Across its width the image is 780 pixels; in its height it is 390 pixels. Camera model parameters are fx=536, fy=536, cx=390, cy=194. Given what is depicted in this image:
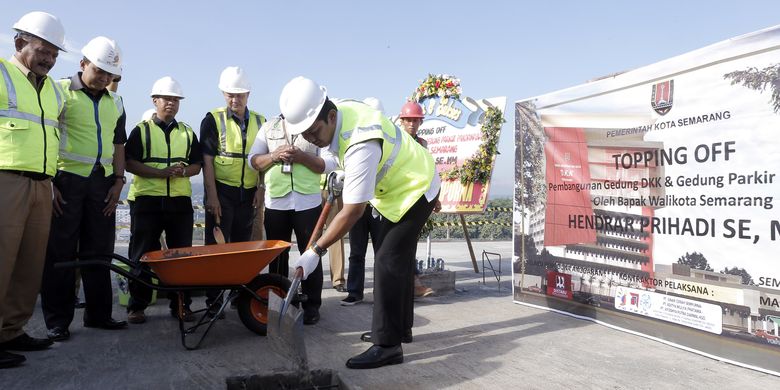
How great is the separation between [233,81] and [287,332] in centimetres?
250

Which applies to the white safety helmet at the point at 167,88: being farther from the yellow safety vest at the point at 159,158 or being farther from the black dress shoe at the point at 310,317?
the black dress shoe at the point at 310,317

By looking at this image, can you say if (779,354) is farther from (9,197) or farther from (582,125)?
(9,197)

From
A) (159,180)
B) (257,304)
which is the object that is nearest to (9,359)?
(257,304)

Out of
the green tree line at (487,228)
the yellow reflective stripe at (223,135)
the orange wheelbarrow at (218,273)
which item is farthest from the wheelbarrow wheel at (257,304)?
the green tree line at (487,228)

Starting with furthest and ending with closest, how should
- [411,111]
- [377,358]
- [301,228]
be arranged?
1. [411,111]
2. [301,228]
3. [377,358]

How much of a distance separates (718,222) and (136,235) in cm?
418

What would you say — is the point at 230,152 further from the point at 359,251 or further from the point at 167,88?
the point at 359,251

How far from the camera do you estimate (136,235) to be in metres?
4.22

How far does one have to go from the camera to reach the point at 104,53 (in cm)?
369

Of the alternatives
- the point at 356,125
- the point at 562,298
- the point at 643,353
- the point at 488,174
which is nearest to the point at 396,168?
the point at 356,125

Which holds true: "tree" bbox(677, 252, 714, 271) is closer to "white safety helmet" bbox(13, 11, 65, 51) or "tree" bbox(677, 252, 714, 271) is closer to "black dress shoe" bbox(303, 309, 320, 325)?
"black dress shoe" bbox(303, 309, 320, 325)

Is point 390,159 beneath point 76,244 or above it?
above

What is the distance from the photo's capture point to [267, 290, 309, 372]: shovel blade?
8.68 ft

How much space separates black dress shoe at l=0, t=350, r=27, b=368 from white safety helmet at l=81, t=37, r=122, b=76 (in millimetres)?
1899
